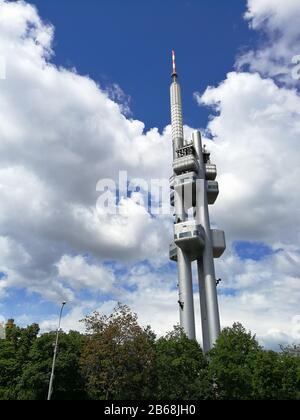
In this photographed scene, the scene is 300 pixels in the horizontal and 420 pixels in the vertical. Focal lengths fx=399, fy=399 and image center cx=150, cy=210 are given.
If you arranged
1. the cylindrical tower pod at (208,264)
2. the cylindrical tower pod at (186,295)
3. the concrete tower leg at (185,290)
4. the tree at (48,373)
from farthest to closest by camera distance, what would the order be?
the cylindrical tower pod at (208,264), the concrete tower leg at (185,290), the cylindrical tower pod at (186,295), the tree at (48,373)

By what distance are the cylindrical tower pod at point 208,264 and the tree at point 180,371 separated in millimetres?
21212

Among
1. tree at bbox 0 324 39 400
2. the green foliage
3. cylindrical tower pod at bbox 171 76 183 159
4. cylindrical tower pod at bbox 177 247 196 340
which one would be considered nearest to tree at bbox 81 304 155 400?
the green foliage

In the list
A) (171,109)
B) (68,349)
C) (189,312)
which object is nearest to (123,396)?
(68,349)

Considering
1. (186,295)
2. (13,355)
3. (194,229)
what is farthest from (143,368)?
(194,229)

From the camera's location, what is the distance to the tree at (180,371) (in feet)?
155

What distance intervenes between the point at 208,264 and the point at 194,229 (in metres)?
8.98

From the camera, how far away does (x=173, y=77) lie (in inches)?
4294

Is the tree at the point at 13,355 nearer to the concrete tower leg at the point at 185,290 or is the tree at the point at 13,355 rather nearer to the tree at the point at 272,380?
the concrete tower leg at the point at 185,290

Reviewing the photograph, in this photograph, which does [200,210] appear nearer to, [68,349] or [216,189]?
[216,189]

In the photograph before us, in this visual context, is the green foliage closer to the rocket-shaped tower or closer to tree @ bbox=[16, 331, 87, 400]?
tree @ bbox=[16, 331, 87, 400]

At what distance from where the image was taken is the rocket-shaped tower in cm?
8450

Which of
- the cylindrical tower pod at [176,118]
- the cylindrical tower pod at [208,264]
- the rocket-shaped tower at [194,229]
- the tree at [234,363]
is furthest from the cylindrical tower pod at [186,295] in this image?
the cylindrical tower pod at [176,118]

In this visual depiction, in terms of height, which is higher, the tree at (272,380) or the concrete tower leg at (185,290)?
the concrete tower leg at (185,290)

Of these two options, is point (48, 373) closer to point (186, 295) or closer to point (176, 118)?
point (186, 295)
